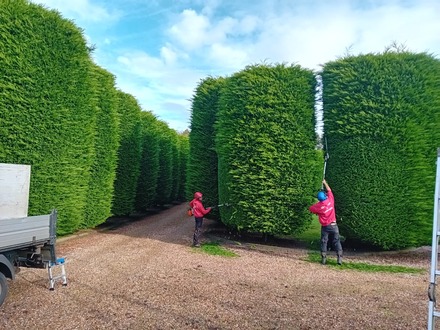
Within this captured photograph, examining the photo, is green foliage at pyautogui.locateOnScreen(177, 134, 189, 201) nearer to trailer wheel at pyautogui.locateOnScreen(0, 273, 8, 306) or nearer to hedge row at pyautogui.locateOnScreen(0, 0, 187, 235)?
hedge row at pyautogui.locateOnScreen(0, 0, 187, 235)

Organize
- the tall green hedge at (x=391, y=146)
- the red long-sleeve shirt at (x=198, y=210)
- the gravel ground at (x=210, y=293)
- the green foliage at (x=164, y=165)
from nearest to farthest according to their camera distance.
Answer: the gravel ground at (x=210, y=293) → the tall green hedge at (x=391, y=146) → the red long-sleeve shirt at (x=198, y=210) → the green foliage at (x=164, y=165)

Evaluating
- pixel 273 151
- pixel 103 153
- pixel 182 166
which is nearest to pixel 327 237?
pixel 273 151

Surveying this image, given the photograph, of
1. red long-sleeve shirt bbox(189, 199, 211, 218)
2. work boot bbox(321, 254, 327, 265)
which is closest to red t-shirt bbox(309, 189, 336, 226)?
work boot bbox(321, 254, 327, 265)

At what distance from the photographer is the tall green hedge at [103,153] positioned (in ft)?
33.6

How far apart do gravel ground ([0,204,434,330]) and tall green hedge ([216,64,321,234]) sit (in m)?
1.06

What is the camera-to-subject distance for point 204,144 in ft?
Result: 37.9

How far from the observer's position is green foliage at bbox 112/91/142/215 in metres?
12.9

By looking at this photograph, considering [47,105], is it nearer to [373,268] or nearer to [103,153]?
[103,153]

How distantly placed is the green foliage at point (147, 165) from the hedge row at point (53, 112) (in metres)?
4.72

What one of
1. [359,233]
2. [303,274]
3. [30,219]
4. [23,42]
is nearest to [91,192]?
[23,42]

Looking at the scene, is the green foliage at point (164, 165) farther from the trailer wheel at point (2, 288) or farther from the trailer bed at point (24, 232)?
the trailer wheel at point (2, 288)

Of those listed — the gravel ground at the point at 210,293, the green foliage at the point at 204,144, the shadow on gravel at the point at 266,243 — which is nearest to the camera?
the gravel ground at the point at 210,293

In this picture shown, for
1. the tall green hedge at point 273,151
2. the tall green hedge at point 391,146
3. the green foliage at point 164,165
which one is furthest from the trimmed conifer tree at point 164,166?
the tall green hedge at point 391,146

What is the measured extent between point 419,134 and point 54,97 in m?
8.55
